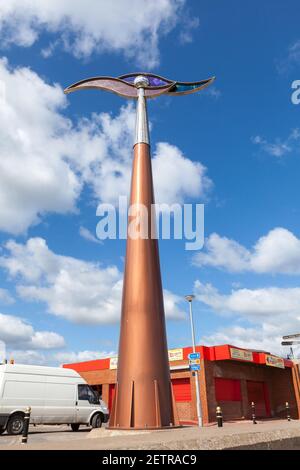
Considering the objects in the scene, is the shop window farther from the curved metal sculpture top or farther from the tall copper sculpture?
the curved metal sculpture top

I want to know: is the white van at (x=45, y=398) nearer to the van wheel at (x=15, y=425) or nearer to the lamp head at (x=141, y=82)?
the van wheel at (x=15, y=425)

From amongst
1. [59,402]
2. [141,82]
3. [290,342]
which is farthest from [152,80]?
[290,342]

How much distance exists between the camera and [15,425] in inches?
531

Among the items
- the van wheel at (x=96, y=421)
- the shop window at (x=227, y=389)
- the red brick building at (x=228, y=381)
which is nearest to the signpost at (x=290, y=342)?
the red brick building at (x=228, y=381)

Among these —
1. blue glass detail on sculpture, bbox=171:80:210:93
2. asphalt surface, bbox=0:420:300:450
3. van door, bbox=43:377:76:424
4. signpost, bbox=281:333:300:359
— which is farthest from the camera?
signpost, bbox=281:333:300:359

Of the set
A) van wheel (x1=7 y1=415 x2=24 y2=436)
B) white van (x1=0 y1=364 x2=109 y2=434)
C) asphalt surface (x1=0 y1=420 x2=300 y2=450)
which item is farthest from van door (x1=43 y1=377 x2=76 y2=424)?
asphalt surface (x1=0 y1=420 x2=300 y2=450)

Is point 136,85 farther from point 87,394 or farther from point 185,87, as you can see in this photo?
point 87,394

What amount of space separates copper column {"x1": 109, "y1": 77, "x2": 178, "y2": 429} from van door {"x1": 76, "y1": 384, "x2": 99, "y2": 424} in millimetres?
6334

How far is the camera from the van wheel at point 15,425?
13.3 metres

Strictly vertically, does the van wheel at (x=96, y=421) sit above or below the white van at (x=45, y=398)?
below

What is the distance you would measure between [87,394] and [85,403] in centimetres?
38

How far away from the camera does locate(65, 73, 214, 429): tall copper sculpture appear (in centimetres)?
995
